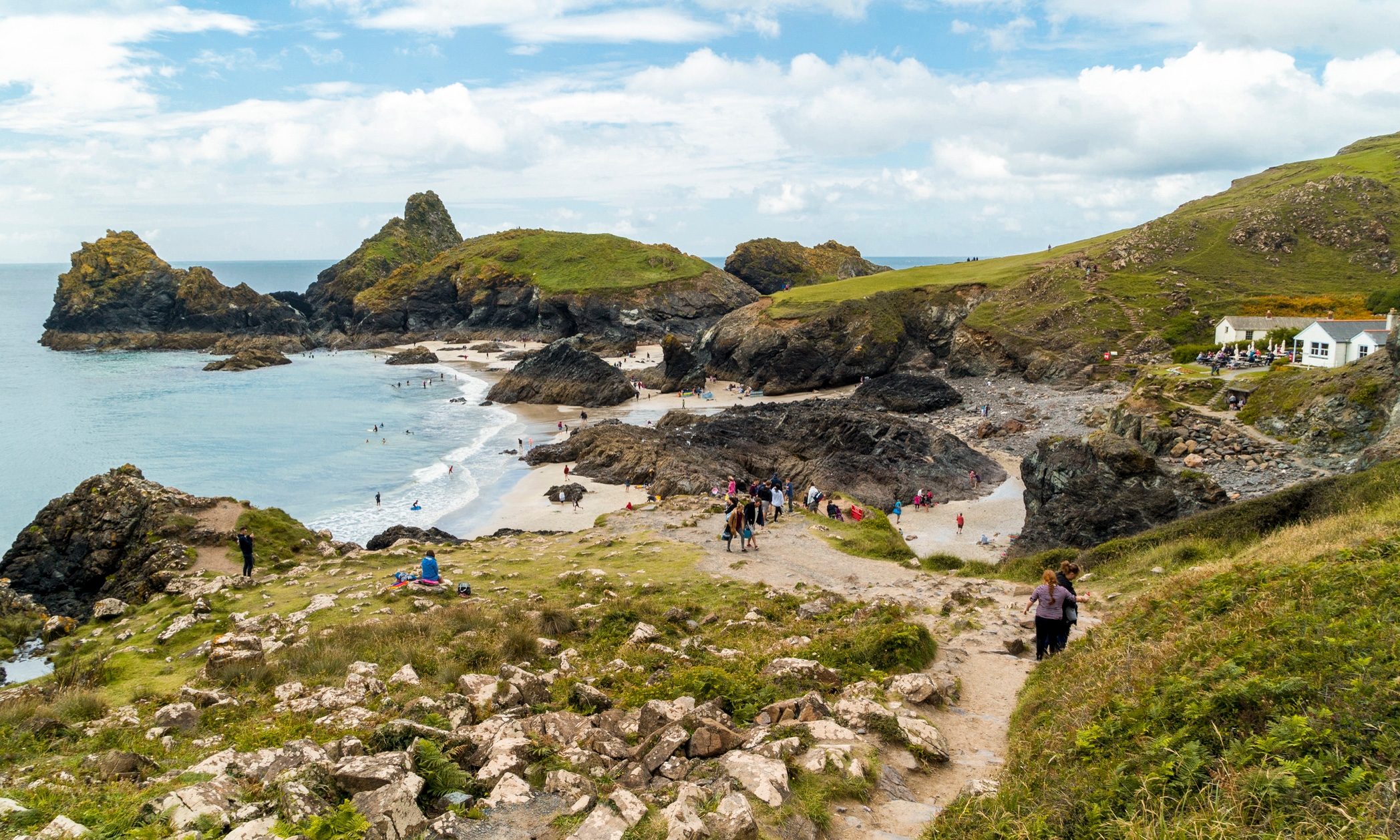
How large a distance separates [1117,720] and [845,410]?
4019cm

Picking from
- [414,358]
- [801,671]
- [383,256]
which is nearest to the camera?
[801,671]

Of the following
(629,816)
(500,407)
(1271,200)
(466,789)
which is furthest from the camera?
(1271,200)

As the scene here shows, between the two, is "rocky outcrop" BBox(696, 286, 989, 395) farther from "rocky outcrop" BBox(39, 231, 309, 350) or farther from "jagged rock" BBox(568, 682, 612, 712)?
"rocky outcrop" BBox(39, 231, 309, 350)

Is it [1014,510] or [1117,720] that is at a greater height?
[1117,720]

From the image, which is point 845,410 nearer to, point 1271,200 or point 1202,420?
point 1202,420

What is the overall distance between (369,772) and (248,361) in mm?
101240

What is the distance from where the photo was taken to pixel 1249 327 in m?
52.3

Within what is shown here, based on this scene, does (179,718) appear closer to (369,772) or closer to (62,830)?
(62,830)

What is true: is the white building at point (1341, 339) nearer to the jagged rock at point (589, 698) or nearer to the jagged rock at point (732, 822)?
the jagged rock at point (589, 698)

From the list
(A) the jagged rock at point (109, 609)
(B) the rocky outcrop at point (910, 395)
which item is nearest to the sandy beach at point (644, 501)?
(B) the rocky outcrop at point (910, 395)

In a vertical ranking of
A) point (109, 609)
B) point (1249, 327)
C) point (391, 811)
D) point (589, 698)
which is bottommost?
point (109, 609)

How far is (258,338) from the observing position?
11212 cm

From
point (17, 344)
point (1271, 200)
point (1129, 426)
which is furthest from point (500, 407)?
point (17, 344)

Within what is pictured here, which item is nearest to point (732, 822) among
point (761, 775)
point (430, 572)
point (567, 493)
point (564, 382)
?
point (761, 775)
